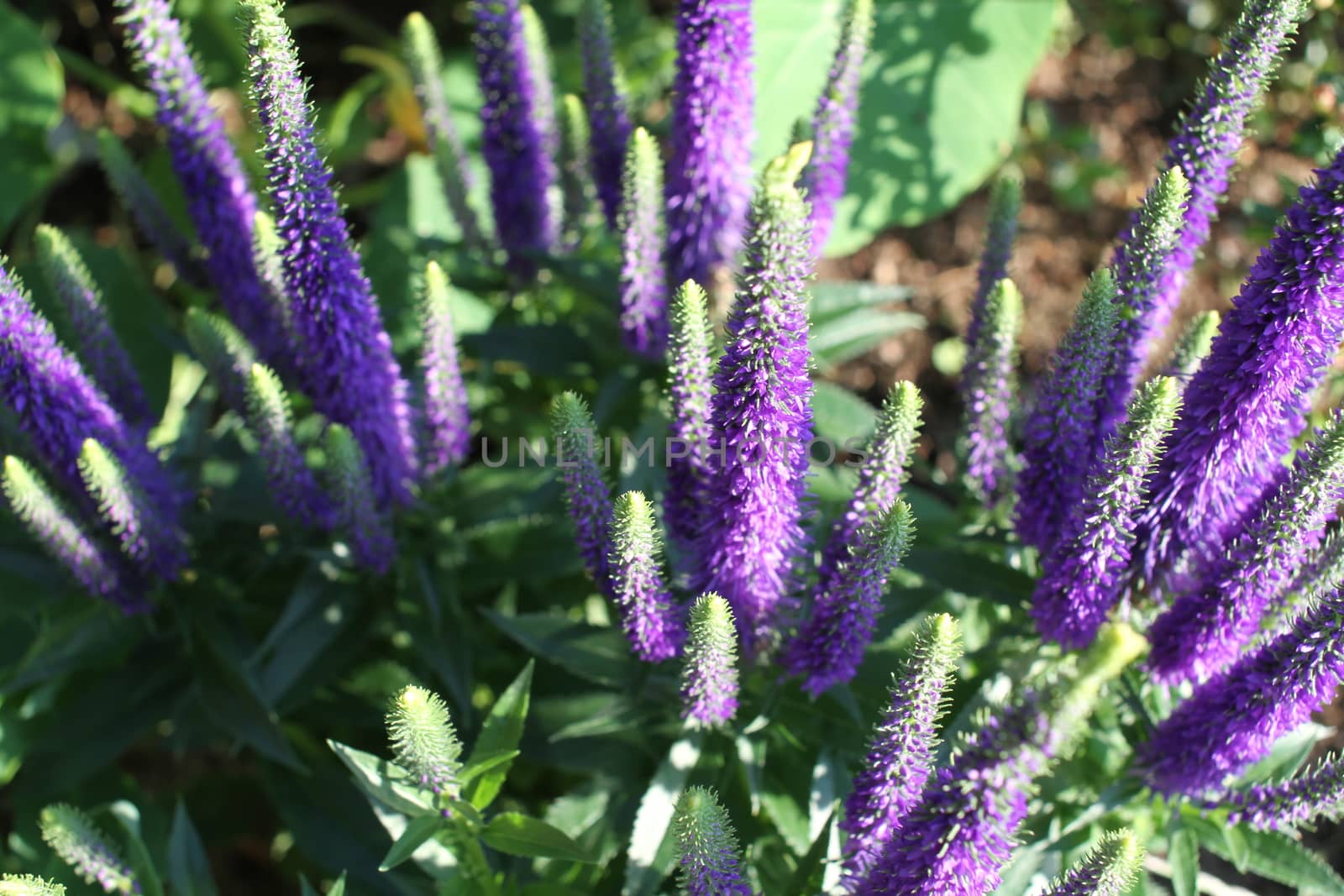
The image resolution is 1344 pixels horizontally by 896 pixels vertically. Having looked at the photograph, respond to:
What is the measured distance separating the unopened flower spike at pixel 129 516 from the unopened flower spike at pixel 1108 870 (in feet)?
6.78

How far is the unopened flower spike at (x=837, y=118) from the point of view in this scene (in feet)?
8.67

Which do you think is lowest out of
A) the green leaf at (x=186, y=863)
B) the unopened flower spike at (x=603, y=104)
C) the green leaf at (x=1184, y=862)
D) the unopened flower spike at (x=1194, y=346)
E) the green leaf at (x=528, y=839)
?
the green leaf at (x=186, y=863)

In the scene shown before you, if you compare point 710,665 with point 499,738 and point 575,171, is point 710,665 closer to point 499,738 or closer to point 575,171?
point 499,738

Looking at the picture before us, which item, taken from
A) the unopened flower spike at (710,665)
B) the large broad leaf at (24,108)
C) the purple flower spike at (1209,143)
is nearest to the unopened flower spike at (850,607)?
the unopened flower spike at (710,665)

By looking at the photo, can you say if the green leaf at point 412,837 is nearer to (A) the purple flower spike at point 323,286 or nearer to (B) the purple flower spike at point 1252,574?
(A) the purple flower spike at point 323,286

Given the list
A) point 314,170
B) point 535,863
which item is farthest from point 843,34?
point 535,863

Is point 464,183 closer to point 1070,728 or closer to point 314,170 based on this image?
point 314,170

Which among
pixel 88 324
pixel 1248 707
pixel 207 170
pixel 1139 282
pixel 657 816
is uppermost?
pixel 207 170

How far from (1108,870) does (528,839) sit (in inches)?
45.7

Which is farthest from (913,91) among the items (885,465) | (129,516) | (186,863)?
(186,863)

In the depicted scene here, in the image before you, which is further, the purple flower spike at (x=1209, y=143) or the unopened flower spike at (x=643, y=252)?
the unopened flower spike at (x=643, y=252)

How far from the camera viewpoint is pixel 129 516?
7.95 feet

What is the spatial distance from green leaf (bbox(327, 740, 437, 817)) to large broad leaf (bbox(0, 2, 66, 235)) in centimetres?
313

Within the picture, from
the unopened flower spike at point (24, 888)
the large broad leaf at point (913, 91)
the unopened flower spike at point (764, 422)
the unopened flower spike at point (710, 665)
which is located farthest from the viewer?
the large broad leaf at point (913, 91)
